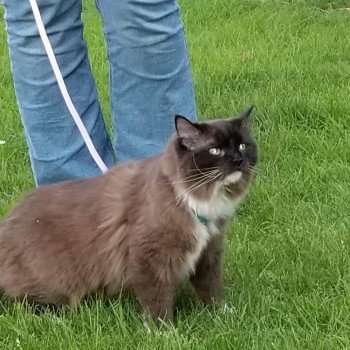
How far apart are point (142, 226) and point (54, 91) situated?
0.87m

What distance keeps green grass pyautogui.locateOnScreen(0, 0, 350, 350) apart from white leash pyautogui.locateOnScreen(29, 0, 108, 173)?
1.60 ft

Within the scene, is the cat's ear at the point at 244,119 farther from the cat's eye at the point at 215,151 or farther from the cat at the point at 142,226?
the cat's eye at the point at 215,151

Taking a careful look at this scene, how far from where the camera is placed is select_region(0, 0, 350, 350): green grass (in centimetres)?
219

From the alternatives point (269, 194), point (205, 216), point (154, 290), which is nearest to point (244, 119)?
point (205, 216)

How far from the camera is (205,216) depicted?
2277mm

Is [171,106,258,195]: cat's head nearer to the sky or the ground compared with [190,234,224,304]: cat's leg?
nearer to the sky

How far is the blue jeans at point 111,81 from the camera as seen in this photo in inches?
106

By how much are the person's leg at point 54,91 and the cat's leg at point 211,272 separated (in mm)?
748

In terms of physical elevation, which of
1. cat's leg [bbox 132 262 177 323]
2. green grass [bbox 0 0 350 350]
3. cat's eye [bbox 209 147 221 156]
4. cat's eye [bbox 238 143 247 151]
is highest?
cat's eye [bbox 209 147 221 156]

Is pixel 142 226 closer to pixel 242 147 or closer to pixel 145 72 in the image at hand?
pixel 242 147

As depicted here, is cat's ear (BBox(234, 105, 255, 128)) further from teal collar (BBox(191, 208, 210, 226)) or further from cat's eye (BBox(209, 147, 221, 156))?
teal collar (BBox(191, 208, 210, 226))

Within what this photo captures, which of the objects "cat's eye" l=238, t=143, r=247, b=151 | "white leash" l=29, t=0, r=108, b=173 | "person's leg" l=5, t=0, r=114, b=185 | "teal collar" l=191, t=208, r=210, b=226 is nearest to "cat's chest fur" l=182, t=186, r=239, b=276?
"teal collar" l=191, t=208, r=210, b=226

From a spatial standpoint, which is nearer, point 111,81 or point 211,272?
point 211,272

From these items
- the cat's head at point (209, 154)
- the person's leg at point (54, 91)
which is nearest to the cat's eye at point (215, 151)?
the cat's head at point (209, 154)
